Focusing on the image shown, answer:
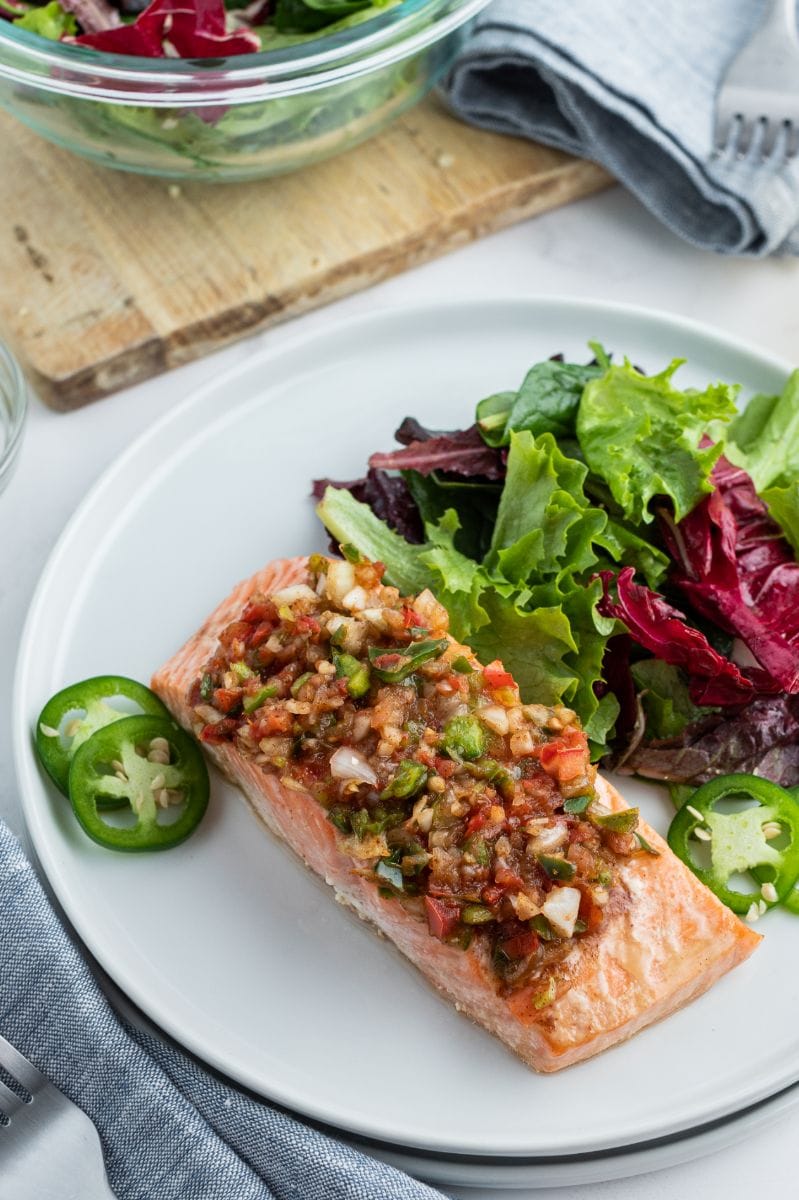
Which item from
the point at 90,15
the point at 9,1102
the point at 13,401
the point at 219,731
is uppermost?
the point at 90,15

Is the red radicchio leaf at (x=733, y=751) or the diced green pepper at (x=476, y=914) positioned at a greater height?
the diced green pepper at (x=476, y=914)

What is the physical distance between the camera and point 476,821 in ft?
10.8

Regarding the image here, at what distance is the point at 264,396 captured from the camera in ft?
15.4

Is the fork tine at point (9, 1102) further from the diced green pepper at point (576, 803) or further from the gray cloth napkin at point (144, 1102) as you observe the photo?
the diced green pepper at point (576, 803)

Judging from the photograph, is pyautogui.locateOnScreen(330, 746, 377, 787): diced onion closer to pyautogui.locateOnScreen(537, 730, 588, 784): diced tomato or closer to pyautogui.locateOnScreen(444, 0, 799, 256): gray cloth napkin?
pyautogui.locateOnScreen(537, 730, 588, 784): diced tomato

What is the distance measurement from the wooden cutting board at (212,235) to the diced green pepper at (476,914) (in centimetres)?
258

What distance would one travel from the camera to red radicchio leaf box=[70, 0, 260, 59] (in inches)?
182

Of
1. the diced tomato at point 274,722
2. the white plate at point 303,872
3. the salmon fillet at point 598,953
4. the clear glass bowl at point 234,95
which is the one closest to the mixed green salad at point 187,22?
the clear glass bowl at point 234,95

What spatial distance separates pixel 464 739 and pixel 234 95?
2.37 meters

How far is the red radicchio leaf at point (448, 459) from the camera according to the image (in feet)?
14.0

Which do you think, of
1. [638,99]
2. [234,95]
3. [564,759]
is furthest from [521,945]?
[638,99]

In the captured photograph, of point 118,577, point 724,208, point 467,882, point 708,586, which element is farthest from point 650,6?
point 467,882

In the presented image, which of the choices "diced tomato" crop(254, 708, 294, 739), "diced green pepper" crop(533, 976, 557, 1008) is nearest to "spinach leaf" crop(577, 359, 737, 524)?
"diced tomato" crop(254, 708, 294, 739)

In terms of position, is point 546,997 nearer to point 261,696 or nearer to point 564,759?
point 564,759
